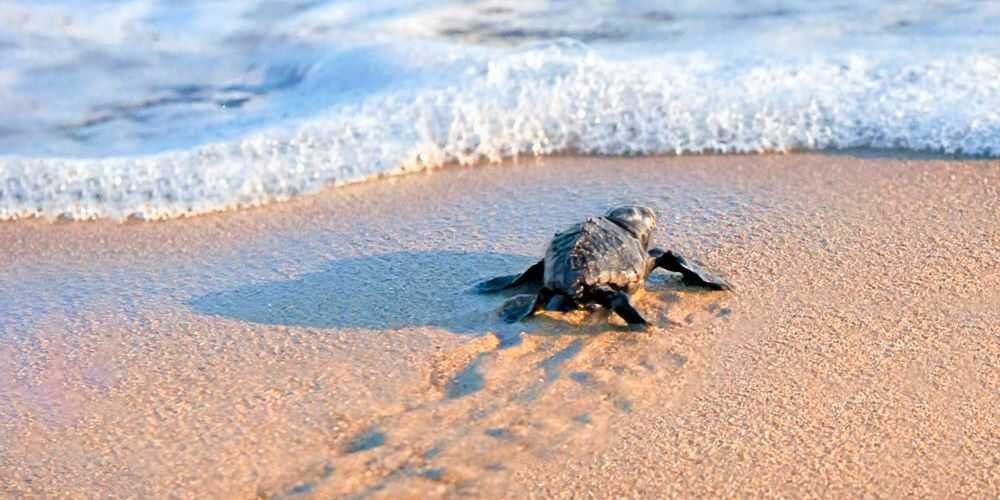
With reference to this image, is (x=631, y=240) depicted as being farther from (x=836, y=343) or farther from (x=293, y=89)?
(x=293, y=89)

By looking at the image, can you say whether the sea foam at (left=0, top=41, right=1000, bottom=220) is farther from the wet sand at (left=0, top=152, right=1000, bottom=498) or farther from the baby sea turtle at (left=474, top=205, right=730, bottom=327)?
the baby sea turtle at (left=474, top=205, right=730, bottom=327)

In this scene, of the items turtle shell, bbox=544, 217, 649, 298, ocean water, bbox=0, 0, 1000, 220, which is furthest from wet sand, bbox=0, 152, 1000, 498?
ocean water, bbox=0, 0, 1000, 220

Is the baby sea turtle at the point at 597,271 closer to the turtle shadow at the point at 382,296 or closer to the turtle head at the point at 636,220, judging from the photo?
the turtle head at the point at 636,220

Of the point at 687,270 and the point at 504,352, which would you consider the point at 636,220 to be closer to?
the point at 687,270

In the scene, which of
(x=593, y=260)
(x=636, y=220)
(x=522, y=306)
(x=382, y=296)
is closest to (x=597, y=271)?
(x=593, y=260)

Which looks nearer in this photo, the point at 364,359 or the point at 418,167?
the point at 364,359

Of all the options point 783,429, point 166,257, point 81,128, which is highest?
point 81,128

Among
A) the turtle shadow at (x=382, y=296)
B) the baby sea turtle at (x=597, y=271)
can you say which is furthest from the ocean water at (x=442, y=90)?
the baby sea turtle at (x=597, y=271)

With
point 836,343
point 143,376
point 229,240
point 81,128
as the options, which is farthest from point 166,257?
point 836,343
